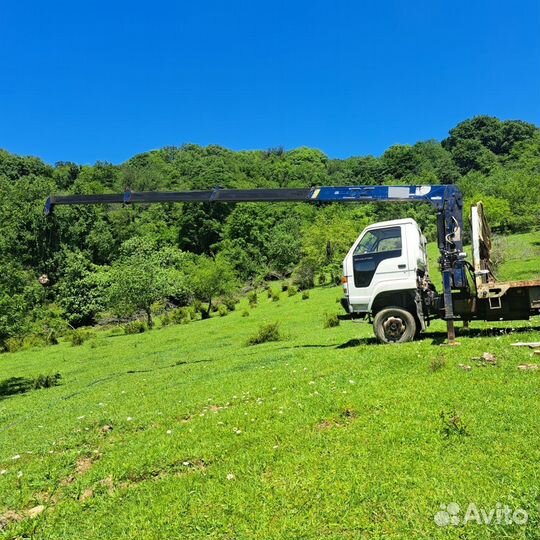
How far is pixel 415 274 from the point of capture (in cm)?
1171

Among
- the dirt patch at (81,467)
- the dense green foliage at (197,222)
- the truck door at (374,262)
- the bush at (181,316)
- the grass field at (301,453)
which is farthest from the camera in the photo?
the dense green foliage at (197,222)

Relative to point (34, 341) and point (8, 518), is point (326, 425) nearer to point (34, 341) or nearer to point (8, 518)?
point (8, 518)

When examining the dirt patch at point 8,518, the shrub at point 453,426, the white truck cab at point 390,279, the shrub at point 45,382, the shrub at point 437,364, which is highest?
the white truck cab at point 390,279

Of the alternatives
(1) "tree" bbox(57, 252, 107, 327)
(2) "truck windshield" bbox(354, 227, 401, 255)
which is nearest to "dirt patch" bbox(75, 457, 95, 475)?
(2) "truck windshield" bbox(354, 227, 401, 255)

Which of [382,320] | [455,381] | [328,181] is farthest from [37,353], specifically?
[328,181]

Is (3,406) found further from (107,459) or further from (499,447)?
(499,447)

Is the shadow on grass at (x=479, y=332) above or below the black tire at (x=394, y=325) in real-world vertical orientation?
below

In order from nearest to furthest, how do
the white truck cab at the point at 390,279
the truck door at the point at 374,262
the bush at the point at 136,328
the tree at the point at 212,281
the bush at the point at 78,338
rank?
1. the white truck cab at the point at 390,279
2. the truck door at the point at 374,262
3. the bush at the point at 78,338
4. the bush at the point at 136,328
5. the tree at the point at 212,281

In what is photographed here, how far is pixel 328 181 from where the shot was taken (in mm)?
99625

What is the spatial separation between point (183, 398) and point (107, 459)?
3.41 m

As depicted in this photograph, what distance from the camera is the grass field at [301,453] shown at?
4.51 metres

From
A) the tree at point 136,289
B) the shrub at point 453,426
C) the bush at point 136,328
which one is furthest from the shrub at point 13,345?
the shrub at point 453,426

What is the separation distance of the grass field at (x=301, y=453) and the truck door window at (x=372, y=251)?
2091mm
